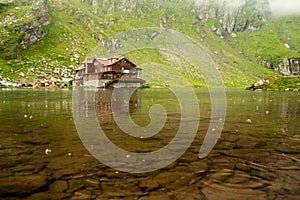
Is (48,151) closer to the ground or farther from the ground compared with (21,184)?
farther from the ground

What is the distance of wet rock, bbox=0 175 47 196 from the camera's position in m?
6.14

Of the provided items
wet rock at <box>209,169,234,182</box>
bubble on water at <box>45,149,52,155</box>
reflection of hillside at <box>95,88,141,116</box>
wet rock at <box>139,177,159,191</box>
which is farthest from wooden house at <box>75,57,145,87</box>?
wet rock at <box>139,177,159,191</box>

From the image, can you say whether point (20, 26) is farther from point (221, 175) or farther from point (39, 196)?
point (221, 175)

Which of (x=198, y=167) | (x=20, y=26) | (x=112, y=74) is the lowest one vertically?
(x=198, y=167)

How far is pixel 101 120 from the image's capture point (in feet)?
54.6

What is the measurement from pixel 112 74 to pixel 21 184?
320ft

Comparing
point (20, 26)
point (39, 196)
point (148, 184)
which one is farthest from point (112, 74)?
point (39, 196)

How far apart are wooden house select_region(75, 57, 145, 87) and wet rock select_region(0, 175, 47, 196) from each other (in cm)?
8928

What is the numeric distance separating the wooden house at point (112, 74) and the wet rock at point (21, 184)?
293 ft

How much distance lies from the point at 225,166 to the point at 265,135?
218 inches

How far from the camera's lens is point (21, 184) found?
6.61 meters

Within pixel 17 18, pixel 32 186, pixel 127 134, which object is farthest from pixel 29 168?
pixel 17 18

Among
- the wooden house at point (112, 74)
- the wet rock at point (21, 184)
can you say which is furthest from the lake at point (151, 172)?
the wooden house at point (112, 74)

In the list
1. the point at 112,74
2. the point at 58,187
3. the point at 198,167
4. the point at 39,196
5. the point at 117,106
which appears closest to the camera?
the point at 39,196
